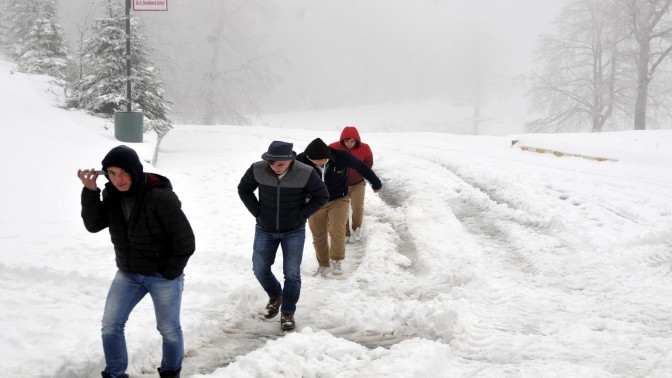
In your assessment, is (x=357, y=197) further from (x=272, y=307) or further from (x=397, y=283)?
(x=272, y=307)

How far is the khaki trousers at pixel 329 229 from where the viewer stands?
21.6 feet

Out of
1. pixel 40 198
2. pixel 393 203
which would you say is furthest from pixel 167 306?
pixel 393 203

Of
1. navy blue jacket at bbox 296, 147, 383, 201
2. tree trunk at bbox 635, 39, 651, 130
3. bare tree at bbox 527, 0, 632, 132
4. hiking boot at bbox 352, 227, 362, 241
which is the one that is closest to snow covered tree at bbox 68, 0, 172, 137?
hiking boot at bbox 352, 227, 362, 241

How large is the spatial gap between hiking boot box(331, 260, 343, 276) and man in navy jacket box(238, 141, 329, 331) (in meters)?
1.69

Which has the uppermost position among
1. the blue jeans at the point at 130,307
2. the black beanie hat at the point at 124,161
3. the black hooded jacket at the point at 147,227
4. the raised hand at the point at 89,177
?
the black beanie hat at the point at 124,161

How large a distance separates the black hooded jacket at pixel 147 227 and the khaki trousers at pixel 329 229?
311cm

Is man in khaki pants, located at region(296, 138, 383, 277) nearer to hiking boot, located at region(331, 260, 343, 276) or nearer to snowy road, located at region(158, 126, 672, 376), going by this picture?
hiking boot, located at region(331, 260, 343, 276)

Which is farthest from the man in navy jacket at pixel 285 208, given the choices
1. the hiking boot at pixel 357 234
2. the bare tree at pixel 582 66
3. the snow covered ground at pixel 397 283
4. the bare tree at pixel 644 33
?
the bare tree at pixel 582 66

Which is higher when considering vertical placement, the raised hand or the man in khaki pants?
the raised hand

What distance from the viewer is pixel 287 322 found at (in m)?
5.04

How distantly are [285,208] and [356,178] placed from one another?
3.49 metres

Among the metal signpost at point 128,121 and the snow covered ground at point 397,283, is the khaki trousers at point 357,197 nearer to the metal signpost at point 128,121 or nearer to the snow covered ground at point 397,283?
the snow covered ground at point 397,283

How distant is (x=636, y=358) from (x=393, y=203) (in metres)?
6.71

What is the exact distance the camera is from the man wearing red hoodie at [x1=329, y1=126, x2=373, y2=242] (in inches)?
311
